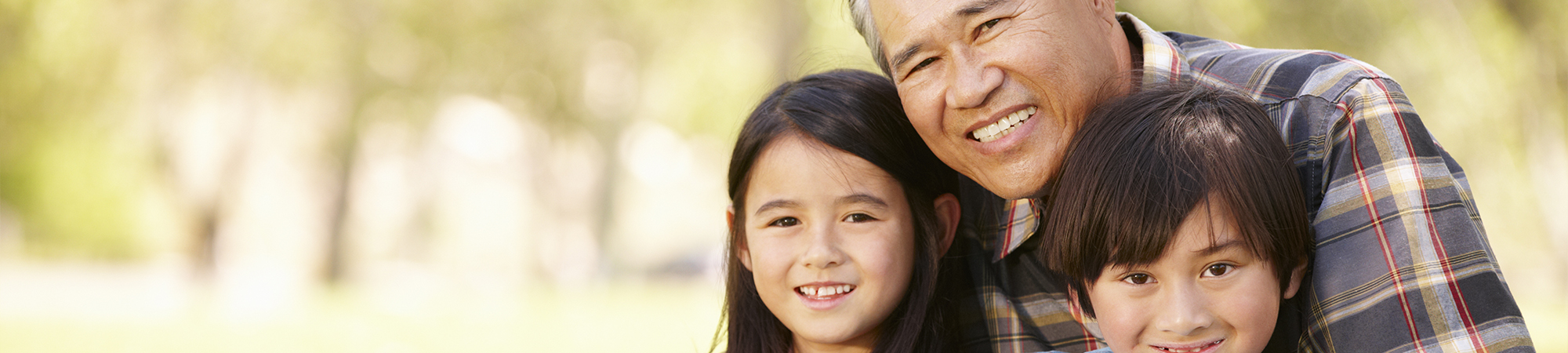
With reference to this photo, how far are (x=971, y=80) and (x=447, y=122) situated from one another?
16.9 m

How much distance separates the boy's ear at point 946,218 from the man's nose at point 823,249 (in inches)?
12.7

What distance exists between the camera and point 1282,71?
2.29 meters

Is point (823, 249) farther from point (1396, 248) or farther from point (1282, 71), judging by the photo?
point (1396, 248)

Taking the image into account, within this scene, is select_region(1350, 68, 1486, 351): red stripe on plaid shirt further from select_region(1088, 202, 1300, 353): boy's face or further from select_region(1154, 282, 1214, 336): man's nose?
select_region(1154, 282, 1214, 336): man's nose

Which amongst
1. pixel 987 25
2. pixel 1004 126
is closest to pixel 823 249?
pixel 1004 126

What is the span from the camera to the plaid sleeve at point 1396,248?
1897 mm

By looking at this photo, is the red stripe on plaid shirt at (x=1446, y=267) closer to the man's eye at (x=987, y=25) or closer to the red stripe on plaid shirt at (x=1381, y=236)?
the red stripe on plaid shirt at (x=1381, y=236)

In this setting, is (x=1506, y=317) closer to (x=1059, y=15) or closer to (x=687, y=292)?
(x=1059, y=15)

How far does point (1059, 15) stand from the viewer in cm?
234

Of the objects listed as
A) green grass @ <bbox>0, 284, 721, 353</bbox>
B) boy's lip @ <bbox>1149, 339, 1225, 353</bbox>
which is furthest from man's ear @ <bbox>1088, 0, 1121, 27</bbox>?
green grass @ <bbox>0, 284, 721, 353</bbox>

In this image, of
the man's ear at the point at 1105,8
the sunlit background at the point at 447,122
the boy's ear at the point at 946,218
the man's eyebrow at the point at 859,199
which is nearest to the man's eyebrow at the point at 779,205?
the man's eyebrow at the point at 859,199

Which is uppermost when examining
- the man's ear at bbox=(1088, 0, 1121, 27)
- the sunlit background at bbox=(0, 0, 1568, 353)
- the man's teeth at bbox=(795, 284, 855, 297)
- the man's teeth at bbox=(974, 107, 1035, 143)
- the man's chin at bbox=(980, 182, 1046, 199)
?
the sunlit background at bbox=(0, 0, 1568, 353)

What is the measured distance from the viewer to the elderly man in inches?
75.7

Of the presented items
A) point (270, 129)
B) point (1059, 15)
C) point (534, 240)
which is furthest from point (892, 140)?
point (534, 240)
